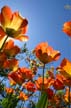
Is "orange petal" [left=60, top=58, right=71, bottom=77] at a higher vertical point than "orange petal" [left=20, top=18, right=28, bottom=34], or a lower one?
lower

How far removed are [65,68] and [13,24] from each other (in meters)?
0.47

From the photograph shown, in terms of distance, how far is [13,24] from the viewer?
2107 mm

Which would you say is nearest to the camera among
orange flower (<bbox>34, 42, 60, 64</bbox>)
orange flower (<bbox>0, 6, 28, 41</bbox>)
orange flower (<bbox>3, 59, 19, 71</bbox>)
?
orange flower (<bbox>0, 6, 28, 41</bbox>)

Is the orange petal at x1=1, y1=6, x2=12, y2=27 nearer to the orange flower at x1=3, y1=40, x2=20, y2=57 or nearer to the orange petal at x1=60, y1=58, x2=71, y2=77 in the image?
the orange flower at x1=3, y1=40, x2=20, y2=57

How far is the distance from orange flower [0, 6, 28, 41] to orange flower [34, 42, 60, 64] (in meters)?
0.26

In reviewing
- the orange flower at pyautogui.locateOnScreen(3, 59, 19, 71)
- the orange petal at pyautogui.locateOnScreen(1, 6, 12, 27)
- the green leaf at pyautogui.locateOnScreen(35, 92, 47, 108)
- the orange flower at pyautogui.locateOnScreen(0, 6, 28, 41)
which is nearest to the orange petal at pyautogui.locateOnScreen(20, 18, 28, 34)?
the orange flower at pyautogui.locateOnScreen(0, 6, 28, 41)

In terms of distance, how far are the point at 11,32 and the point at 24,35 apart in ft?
0.51

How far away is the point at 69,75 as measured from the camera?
6.86 ft

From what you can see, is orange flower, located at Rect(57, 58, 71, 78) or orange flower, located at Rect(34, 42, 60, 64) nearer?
orange flower, located at Rect(57, 58, 71, 78)

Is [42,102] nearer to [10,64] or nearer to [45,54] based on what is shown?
[10,64]

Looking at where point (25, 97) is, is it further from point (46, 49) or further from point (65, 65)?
point (65, 65)

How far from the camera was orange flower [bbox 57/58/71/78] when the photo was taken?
2.00 meters

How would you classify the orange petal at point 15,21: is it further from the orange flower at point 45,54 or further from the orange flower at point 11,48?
the orange flower at point 45,54

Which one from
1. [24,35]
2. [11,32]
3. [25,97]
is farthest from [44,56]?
[25,97]
